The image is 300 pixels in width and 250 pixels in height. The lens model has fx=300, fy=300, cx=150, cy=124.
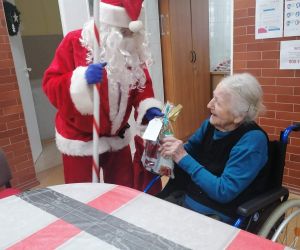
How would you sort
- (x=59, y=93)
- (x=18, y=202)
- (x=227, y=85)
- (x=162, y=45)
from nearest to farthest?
(x=18, y=202)
(x=227, y=85)
(x=59, y=93)
(x=162, y=45)

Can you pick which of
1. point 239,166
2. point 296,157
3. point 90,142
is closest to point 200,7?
point 296,157

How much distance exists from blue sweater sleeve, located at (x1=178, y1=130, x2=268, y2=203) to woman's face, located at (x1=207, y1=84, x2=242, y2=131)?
0.10m

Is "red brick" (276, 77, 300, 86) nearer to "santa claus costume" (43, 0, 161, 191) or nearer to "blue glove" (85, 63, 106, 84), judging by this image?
"santa claus costume" (43, 0, 161, 191)

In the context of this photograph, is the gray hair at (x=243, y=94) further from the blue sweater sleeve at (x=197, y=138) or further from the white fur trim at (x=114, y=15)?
the white fur trim at (x=114, y=15)

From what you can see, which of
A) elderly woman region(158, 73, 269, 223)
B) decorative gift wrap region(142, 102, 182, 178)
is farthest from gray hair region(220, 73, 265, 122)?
decorative gift wrap region(142, 102, 182, 178)

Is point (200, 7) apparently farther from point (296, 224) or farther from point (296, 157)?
point (296, 224)

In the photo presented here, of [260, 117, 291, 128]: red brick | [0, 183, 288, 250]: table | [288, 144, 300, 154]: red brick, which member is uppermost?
[0, 183, 288, 250]: table

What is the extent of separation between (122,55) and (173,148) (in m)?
0.57

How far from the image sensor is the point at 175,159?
132 cm

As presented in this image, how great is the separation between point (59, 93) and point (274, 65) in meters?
1.69

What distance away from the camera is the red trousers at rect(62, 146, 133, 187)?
169 centimetres

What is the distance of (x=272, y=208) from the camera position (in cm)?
125

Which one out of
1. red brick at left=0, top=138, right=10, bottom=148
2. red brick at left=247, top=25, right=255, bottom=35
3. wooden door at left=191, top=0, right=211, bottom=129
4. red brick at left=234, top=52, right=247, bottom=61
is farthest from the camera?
wooden door at left=191, top=0, right=211, bottom=129

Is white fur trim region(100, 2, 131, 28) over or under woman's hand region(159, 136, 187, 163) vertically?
over
